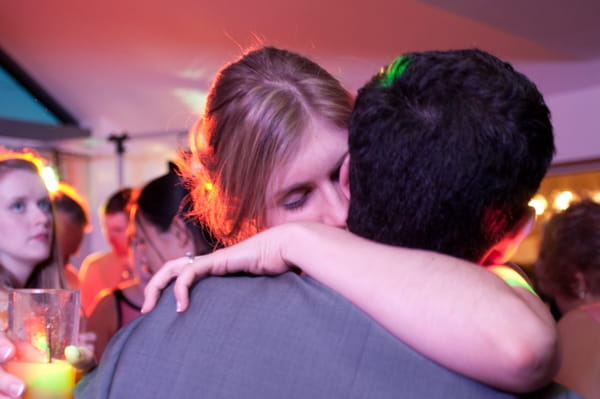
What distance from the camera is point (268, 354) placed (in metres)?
0.81

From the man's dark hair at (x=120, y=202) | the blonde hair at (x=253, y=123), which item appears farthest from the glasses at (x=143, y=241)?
the man's dark hair at (x=120, y=202)

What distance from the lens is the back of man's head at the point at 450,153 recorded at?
827 mm

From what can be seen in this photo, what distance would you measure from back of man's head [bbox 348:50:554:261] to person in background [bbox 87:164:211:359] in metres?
1.69

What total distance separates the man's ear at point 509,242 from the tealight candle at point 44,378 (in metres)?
0.63

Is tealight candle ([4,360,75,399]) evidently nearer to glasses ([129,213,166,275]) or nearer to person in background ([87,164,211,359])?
person in background ([87,164,211,359])

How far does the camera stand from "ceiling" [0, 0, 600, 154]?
202 inches

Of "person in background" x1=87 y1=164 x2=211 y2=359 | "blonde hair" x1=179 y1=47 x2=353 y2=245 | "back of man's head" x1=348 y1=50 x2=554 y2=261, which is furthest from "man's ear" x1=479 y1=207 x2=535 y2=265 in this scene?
"person in background" x1=87 y1=164 x2=211 y2=359

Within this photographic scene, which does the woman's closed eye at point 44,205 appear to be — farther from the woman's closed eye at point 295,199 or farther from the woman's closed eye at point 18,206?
the woman's closed eye at point 295,199

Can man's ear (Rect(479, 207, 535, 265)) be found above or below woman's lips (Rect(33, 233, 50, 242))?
above

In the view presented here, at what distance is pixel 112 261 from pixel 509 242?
4395 mm

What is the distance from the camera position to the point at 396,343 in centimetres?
81

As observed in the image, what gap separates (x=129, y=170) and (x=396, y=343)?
26.3 feet

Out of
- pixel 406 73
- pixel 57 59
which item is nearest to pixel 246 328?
pixel 406 73

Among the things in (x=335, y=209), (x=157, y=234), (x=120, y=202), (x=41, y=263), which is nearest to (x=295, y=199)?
(x=335, y=209)
